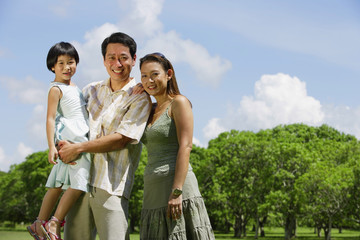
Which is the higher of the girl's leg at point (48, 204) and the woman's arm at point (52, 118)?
the woman's arm at point (52, 118)

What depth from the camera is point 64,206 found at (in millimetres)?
3979

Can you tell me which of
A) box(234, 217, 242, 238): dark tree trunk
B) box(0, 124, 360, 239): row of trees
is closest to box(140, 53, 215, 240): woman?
box(0, 124, 360, 239): row of trees

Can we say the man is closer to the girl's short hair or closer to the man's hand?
the man's hand

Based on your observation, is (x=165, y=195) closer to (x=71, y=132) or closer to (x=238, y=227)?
(x=71, y=132)

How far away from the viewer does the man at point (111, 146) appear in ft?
13.0

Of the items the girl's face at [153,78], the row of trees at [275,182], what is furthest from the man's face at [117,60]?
the row of trees at [275,182]

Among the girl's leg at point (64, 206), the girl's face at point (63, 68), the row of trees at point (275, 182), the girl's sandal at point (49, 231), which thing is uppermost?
the row of trees at point (275, 182)

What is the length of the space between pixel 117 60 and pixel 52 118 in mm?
831

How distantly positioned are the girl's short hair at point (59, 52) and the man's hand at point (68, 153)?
96 cm

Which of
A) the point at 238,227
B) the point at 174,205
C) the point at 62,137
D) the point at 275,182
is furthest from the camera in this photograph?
the point at 238,227

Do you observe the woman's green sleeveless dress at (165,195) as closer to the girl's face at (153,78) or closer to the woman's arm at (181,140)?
the woman's arm at (181,140)

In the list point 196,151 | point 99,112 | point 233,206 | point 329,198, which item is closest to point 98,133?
point 99,112

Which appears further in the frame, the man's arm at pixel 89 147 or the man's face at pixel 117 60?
the man's face at pixel 117 60

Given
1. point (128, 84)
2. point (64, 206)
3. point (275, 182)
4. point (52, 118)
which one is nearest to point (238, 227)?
point (275, 182)
